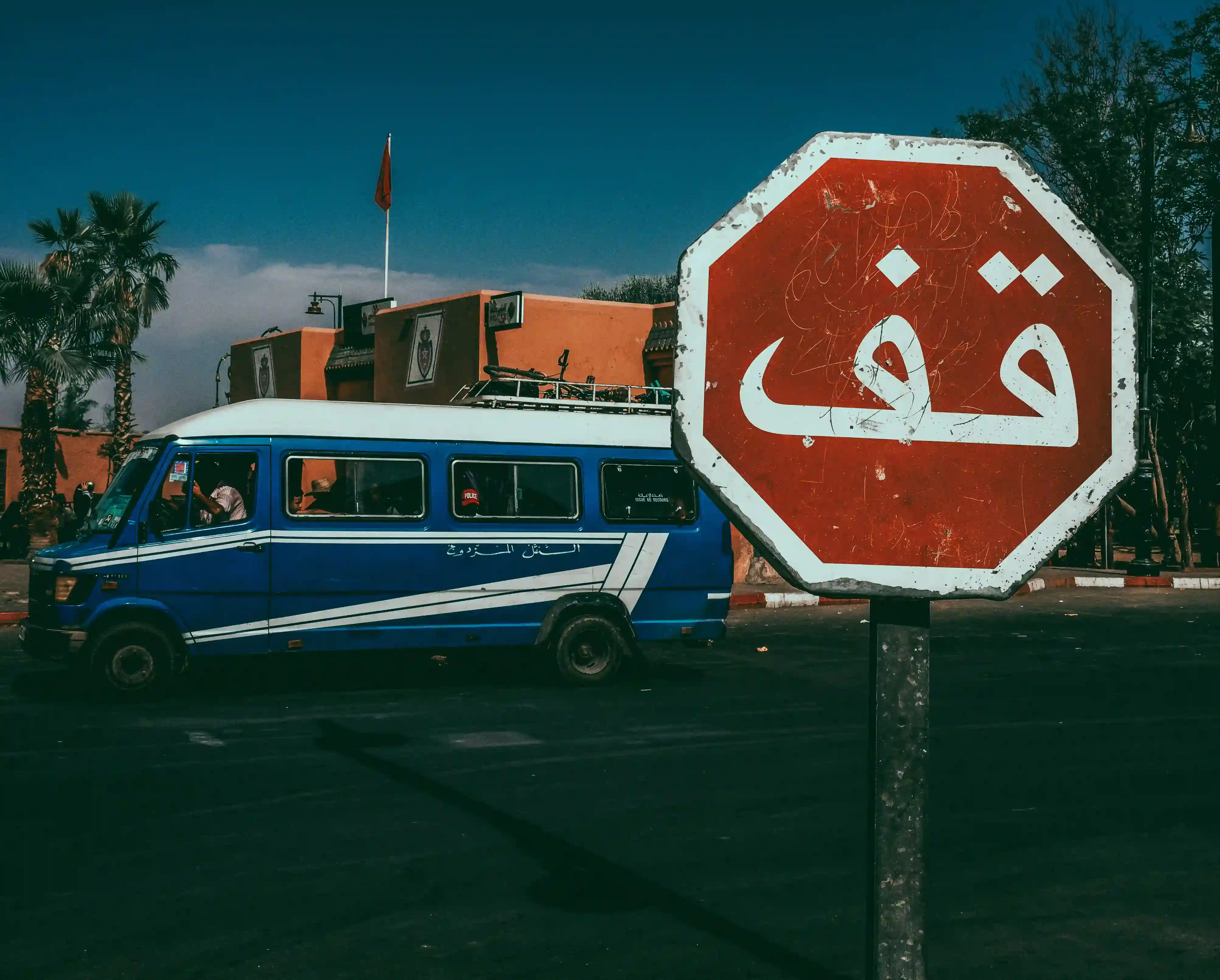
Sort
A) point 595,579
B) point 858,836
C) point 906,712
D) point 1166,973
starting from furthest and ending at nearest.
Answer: point 595,579
point 858,836
point 1166,973
point 906,712

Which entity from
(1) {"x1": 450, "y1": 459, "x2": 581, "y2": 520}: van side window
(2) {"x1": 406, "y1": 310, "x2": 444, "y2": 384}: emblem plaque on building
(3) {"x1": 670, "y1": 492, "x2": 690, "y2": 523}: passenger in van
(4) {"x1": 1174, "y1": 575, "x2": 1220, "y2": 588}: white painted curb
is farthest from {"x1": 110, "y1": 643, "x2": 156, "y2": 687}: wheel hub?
(4) {"x1": 1174, "y1": 575, "x2": 1220, "y2": 588}: white painted curb

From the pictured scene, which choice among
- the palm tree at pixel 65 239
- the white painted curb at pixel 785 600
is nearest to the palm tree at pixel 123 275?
the palm tree at pixel 65 239

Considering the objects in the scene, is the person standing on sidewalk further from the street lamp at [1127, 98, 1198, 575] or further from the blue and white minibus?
the blue and white minibus

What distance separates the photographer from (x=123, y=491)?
36.9 feet

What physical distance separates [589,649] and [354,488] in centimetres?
267

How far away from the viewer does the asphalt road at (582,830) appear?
477cm

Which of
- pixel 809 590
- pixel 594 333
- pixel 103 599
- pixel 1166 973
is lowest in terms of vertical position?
pixel 1166 973

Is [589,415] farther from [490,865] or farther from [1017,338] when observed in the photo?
[1017,338]

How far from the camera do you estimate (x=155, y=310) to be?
31531 mm

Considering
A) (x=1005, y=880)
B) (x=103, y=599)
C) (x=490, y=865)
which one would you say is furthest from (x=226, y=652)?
(x=1005, y=880)

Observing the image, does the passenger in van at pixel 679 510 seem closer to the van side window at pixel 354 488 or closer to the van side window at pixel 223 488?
the van side window at pixel 354 488

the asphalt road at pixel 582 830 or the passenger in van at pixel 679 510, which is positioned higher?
the passenger in van at pixel 679 510

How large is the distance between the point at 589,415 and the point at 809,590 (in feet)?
34.6

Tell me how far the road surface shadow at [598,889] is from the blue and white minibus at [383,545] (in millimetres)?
4207
